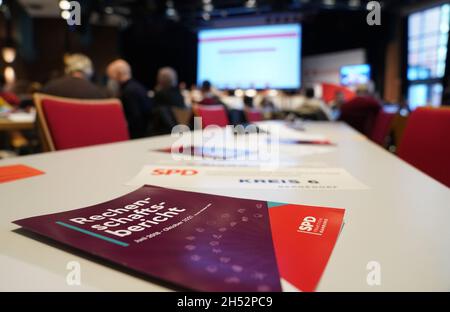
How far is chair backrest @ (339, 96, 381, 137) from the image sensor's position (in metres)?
3.33

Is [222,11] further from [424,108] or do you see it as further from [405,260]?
[405,260]

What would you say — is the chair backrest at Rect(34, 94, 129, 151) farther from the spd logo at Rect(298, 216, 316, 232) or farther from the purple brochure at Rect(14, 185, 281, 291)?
the spd logo at Rect(298, 216, 316, 232)

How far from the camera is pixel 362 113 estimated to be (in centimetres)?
336

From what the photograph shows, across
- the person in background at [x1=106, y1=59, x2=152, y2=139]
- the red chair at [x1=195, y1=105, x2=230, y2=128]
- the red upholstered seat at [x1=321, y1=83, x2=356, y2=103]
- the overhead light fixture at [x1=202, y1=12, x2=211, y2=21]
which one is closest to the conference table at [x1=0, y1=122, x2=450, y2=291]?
the red chair at [x1=195, y1=105, x2=230, y2=128]

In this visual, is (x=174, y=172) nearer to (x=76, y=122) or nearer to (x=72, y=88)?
(x=76, y=122)

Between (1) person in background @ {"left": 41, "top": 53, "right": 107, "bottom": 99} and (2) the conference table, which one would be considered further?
(1) person in background @ {"left": 41, "top": 53, "right": 107, "bottom": 99}

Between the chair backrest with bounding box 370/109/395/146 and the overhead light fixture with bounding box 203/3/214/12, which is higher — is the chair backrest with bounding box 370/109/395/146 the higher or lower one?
the lower one

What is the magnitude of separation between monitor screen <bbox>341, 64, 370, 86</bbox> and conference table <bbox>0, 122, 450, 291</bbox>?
9.49 m

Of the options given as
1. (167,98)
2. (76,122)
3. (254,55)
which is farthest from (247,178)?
(254,55)

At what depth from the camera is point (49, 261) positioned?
13.1 inches

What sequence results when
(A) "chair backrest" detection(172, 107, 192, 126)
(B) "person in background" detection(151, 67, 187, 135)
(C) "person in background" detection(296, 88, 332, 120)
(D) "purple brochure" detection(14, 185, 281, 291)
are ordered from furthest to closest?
(C) "person in background" detection(296, 88, 332, 120)
(A) "chair backrest" detection(172, 107, 192, 126)
(B) "person in background" detection(151, 67, 187, 135)
(D) "purple brochure" detection(14, 185, 281, 291)

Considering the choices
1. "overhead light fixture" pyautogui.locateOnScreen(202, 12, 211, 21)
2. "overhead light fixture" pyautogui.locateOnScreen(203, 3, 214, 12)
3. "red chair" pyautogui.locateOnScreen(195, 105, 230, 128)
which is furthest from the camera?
"overhead light fixture" pyautogui.locateOnScreen(202, 12, 211, 21)

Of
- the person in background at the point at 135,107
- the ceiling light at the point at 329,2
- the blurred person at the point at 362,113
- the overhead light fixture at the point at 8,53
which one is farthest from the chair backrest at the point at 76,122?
the overhead light fixture at the point at 8,53

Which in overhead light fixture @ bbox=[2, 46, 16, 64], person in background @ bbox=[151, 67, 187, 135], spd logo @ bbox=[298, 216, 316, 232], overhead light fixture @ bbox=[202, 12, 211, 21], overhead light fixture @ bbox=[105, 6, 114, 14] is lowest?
spd logo @ bbox=[298, 216, 316, 232]
